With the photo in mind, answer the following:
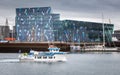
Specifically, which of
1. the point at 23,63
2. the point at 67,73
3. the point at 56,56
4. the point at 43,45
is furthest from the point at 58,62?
the point at 43,45

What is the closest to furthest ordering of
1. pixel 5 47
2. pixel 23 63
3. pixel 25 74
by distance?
pixel 25 74, pixel 23 63, pixel 5 47

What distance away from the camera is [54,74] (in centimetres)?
8644

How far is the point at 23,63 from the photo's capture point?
116m

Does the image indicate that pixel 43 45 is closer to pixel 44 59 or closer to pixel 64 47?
pixel 64 47

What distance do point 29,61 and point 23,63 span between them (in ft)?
12.8

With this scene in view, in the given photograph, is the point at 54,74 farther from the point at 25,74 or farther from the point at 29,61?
the point at 29,61

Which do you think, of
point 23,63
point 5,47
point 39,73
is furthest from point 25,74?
point 5,47

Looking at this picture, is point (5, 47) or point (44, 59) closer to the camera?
point (44, 59)

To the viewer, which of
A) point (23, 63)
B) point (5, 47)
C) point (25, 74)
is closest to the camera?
point (25, 74)

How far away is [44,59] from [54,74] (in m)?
33.6

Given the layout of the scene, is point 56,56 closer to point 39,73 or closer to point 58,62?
point 58,62

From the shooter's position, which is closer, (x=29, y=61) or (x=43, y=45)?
(x=29, y=61)

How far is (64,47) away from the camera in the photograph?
639ft

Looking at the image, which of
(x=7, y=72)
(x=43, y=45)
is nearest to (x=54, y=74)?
(x=7, y=72)
